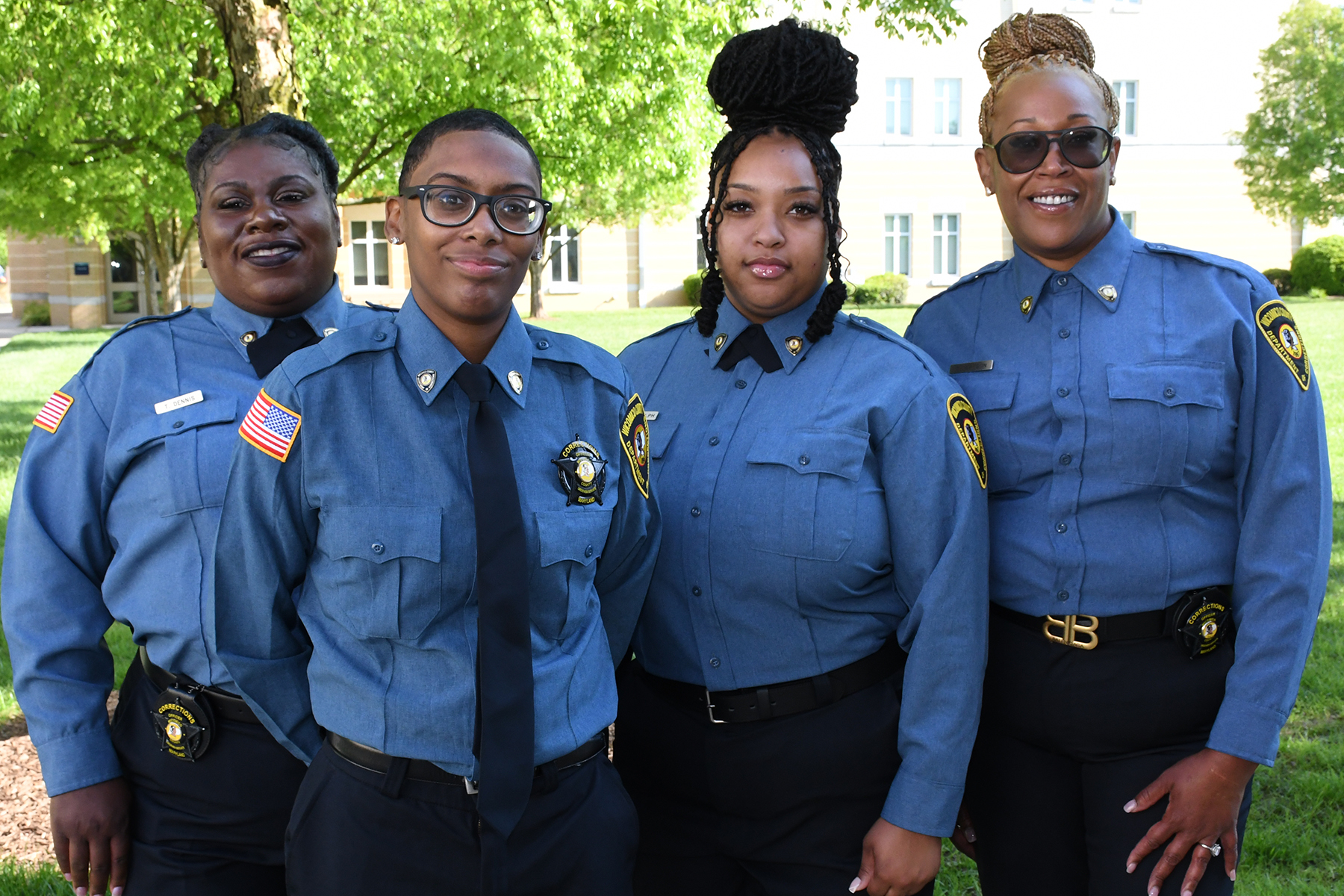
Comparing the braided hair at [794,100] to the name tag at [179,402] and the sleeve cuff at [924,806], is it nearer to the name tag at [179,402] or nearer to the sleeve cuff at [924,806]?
the sleeve cuff at [924,806]

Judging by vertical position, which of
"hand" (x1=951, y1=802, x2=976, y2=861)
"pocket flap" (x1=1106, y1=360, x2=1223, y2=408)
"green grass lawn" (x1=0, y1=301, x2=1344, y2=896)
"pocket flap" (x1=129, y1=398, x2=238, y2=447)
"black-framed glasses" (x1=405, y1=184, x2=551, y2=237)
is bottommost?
"green grass lawn" (x1=0, y1=301, x2=1344, y2=896)

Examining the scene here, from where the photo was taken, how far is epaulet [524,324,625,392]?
7.66 feet

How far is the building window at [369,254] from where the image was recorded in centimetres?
3300

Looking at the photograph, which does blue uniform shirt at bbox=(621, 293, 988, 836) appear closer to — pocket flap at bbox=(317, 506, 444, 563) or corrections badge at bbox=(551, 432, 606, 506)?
corrections badge at bbox=(551, 432, 606, 506)

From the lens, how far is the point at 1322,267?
29.4 metres

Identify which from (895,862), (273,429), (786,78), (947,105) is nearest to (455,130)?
(273,429)

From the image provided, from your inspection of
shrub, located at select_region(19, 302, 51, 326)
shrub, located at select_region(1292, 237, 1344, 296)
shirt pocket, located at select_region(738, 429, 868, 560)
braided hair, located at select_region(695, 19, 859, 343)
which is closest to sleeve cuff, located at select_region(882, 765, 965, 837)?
shirt pocket, located at select_region(738, 429, 868, 560)

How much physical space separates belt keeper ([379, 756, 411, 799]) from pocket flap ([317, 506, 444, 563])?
367 mm

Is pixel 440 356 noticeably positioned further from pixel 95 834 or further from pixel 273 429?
pixel 95 834

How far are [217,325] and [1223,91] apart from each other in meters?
36.3

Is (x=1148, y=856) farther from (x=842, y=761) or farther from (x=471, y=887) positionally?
(x=471, y=887)

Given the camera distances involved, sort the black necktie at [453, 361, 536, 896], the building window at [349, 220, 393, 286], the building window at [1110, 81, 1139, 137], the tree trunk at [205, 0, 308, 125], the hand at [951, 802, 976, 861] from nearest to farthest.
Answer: the black necktie at [453, 361, 536, 896] → the hand at [951, 802, 976, 861] → the tree trunk at [205, 0, 308, 125] → the building window at [1110, 81, 1139, 137] → the building window at [349, 220, 393, 286]

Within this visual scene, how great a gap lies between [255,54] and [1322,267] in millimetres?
30491

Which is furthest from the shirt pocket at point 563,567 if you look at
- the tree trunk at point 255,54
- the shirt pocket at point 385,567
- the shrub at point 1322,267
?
the shrub at point 1322,267
